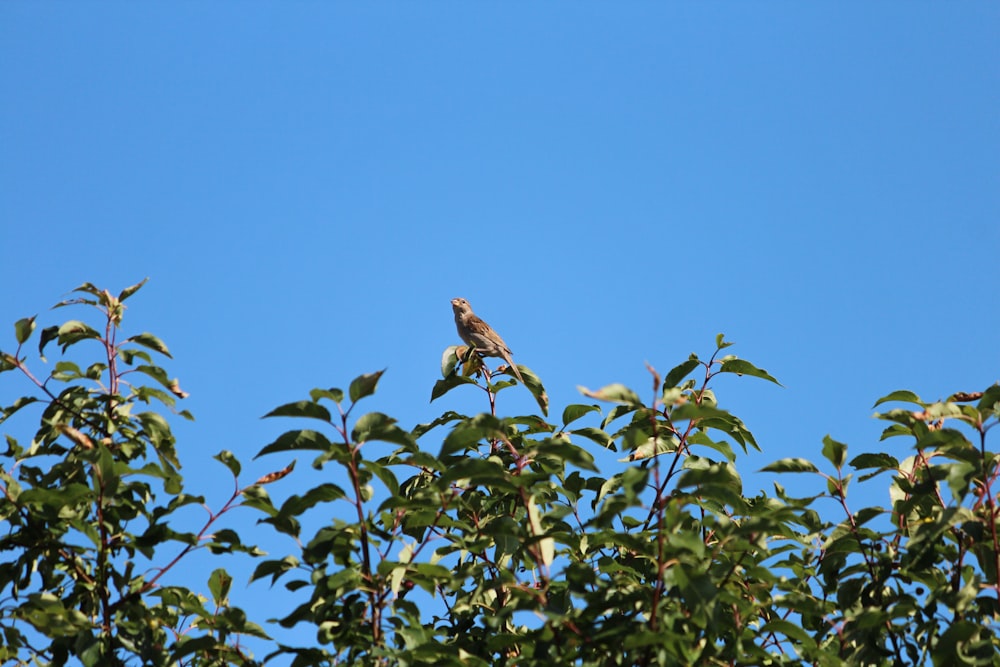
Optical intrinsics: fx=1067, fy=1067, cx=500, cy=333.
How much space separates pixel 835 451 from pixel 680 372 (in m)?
1.14

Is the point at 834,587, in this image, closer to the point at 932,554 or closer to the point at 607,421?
the point at 932,554

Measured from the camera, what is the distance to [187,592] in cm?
487

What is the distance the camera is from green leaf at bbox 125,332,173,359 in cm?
501

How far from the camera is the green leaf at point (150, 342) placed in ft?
16.4

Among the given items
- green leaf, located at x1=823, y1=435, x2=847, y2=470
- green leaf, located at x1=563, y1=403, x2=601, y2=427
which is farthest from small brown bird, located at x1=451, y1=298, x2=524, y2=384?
green leaf, located at x1=823, y1=435, x2=847, y2=470

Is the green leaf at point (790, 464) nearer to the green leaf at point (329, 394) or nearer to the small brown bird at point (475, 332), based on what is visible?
the green leaf at point (329, 394)

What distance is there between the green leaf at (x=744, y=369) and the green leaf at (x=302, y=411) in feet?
7.59

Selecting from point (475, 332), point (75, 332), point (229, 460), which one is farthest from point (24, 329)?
point (475, 332)

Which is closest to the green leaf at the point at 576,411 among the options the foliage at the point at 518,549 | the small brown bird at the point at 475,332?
the foliage at the point at 518,549

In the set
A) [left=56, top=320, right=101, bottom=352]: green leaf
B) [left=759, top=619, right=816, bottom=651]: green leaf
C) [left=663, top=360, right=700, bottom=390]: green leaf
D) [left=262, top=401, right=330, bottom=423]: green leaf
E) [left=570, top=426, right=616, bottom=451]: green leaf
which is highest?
[left=56, top=320, right=101, bottom=352]: green leaf

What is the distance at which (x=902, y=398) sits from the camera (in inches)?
181

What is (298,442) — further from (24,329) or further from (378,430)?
(24,329)

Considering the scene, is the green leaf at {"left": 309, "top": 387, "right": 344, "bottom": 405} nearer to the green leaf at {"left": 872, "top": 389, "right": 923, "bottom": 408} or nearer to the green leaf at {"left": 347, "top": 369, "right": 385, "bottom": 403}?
the green leaf at {"left": 347, "top": 369, "right": 385, "bottom": 403}

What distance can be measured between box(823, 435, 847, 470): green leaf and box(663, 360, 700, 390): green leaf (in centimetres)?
108
